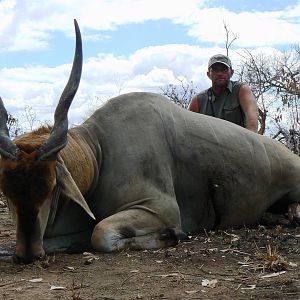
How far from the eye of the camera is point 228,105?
7871 mm

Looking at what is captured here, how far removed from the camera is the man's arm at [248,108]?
7.41 m

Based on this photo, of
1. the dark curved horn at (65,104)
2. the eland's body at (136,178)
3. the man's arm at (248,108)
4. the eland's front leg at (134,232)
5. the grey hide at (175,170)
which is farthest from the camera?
the man's arm at (248,108)

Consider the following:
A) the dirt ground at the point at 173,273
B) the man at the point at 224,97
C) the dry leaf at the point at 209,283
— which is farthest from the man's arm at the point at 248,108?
the dry leaf at the point at 209,283

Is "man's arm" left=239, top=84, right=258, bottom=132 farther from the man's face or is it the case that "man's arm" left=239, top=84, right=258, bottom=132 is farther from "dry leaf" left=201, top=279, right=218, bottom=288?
"dry leaf" left=201, top=279, right=218, bottom=288

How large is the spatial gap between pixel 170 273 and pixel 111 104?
189 centimetres

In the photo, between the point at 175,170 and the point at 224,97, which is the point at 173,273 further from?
the point at 224,97

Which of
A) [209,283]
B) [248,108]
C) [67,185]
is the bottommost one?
[209,283]

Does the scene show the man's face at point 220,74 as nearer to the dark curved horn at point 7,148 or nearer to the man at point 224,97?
the man at point 224,97

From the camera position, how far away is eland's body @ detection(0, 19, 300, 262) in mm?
4363

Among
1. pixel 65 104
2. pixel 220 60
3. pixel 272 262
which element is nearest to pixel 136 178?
pixel 65 104

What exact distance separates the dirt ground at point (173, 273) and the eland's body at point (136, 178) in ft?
0.72

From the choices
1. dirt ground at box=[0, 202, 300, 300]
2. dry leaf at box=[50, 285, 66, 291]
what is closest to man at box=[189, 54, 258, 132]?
dirt ground at box=[0, 202, 300, 300]

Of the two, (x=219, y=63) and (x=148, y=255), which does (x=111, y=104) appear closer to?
(x=148, y=255)

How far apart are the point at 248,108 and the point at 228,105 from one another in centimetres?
35
